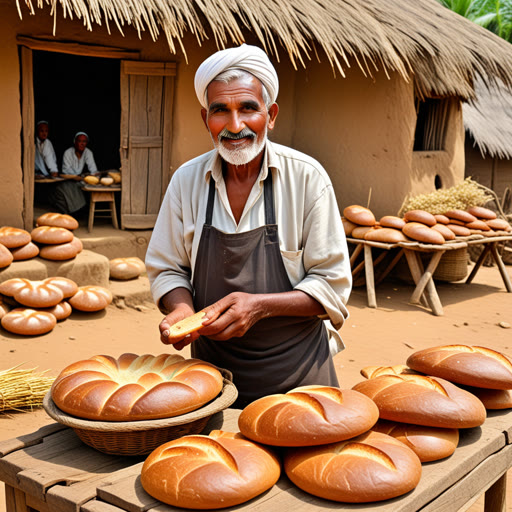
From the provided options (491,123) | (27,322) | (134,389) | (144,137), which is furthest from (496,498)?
(491,123)

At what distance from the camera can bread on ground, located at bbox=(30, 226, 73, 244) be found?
19.9ft

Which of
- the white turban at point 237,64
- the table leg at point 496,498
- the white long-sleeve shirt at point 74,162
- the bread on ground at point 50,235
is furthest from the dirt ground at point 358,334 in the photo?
the white long-sleeve shirt at point 74,162

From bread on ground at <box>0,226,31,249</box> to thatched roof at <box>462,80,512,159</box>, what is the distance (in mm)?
7502

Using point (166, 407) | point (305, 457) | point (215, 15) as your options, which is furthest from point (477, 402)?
point (215, 15)

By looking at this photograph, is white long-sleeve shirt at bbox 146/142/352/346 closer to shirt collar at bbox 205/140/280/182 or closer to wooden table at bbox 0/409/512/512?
shirt collar at bbox 205/140/280/182

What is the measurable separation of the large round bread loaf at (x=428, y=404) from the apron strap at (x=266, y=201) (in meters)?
0.56

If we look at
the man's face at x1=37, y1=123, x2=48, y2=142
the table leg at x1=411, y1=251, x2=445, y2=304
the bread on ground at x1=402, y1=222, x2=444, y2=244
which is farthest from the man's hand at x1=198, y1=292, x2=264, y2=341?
the man's face at x1=37, y1=123, x2=48, y2=142

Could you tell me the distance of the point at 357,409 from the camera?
136 centimetres

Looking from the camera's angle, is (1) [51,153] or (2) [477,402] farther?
(1) [51,153]

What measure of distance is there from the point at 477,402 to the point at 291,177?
791 millimetres

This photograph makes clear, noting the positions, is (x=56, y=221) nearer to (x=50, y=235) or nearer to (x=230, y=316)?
(x=50, y=235)

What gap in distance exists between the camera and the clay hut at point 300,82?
6344 millimetres

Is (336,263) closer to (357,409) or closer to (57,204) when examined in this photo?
(357,409)

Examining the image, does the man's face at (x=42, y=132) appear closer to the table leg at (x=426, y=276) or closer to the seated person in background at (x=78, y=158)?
the seated person in background at (x=78, y=158)
